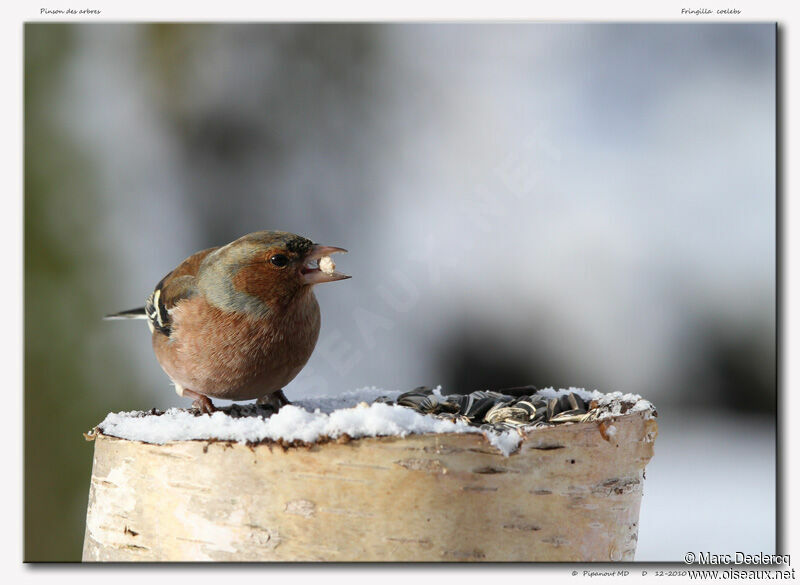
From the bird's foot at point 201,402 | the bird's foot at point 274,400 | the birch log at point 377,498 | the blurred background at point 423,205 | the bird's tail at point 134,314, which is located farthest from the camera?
the blurred background at point 423,205

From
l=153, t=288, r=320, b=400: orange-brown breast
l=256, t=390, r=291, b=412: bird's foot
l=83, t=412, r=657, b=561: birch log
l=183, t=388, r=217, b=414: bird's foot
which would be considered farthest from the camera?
l=256, t=390, r=291, b=412: bird's foot

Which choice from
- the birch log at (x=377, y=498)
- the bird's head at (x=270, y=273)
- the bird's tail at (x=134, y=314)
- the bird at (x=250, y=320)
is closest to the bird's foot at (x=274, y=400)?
the bird at (x=250, y=320)

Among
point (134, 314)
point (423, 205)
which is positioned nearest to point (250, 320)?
point (134, 314)

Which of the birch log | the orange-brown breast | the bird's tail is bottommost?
the birch log

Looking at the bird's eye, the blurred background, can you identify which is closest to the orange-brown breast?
the bird's eye

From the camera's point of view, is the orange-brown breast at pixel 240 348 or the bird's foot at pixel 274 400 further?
the bird's foot at pixel 274 400

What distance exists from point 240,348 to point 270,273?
0.23 meters

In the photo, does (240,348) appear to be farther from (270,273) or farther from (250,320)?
(270,273)

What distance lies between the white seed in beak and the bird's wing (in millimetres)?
418

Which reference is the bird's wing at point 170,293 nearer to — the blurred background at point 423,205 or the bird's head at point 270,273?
the bird's head at point 270,273

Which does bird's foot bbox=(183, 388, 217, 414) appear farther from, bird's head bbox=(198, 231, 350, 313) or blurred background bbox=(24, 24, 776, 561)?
blurred background bbox=(24, 24, 776, 561)

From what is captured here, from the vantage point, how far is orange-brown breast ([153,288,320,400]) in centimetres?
225

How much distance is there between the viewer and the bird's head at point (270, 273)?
229 cm

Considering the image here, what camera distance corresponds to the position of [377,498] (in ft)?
5.27
